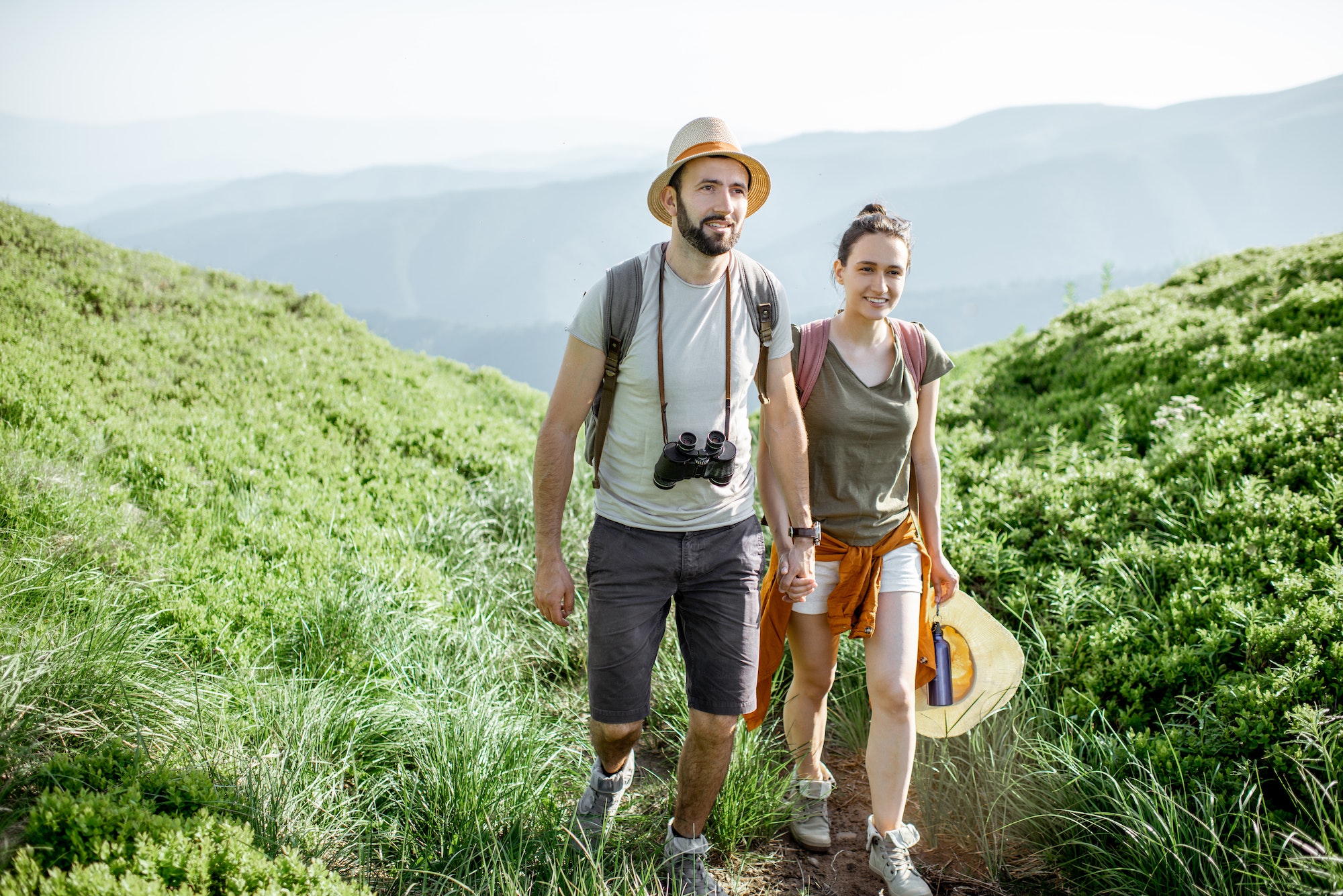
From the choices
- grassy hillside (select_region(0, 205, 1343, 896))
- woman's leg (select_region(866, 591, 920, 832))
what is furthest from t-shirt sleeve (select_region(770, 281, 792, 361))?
grassy hillside (select_region(0, 205, 1343, 896))

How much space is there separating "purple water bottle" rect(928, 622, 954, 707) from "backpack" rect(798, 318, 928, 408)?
1.04 meters

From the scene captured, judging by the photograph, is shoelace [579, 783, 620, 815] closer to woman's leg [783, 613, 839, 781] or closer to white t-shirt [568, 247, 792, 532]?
woman's leg [783, 613, 839, 781]

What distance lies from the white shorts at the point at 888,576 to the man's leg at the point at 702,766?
1.85ft

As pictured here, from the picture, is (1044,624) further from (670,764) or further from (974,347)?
(974,347)

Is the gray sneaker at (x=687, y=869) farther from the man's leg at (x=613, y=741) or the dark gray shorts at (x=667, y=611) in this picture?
the dark gray shorts at (x=667, y=611)

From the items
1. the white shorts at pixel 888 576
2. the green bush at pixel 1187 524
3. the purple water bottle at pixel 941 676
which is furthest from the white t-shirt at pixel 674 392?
the green bush at pixel 1187 524

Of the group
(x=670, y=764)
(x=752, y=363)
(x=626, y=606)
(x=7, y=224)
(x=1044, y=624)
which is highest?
(x=7, y=224)

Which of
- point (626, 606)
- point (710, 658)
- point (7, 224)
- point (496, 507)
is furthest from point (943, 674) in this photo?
point (7, 224)

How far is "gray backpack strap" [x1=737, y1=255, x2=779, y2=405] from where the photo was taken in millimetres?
2949

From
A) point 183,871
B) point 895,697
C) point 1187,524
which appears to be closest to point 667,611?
point 895,697

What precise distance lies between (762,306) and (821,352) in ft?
1.23

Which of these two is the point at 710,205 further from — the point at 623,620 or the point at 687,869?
the point at 687,869

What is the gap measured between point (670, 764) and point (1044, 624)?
2093 mm

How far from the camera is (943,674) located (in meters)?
3.34
